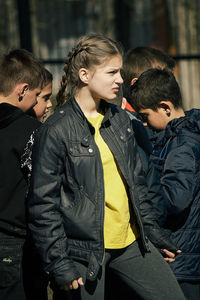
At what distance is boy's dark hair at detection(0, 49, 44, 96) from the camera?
321 cm

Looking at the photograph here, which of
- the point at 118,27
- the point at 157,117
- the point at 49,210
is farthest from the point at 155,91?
the point at 118,27

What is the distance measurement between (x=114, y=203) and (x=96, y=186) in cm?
15

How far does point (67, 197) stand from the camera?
108 inches

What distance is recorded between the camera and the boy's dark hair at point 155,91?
3.46 m

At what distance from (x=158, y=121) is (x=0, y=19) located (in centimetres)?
851

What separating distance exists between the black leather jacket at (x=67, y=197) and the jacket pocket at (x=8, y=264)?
0.99 feet

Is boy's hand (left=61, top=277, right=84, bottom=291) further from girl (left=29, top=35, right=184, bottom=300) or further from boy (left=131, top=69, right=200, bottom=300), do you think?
boy (left=131, top=69, right=200, bottom=300)

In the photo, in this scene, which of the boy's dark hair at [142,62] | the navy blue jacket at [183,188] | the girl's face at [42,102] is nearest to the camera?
the navy blue jacket at [183,188]

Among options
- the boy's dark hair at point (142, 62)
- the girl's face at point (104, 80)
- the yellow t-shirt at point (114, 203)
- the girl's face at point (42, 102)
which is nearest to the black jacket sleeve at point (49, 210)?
the yellow t-shirt at point (114, 203)

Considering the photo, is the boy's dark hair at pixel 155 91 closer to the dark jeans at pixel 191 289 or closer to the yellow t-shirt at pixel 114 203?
the yellow t-shirt at pixel 114 203

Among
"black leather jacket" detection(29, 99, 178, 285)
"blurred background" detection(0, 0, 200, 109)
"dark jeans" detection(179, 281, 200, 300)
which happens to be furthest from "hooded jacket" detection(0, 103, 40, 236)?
"blurred background" detection(0, 0, 200, 109)

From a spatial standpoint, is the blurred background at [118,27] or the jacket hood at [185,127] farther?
the blurred background at [118,27]

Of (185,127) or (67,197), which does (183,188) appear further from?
(67,197)

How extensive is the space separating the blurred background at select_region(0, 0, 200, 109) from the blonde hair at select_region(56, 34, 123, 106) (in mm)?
5125
